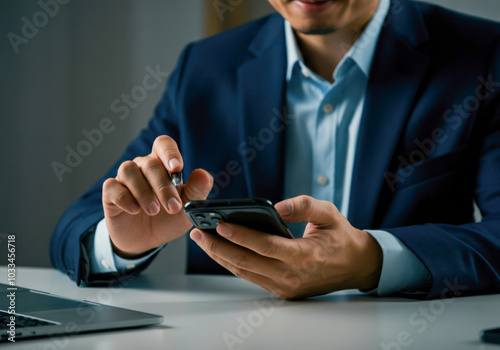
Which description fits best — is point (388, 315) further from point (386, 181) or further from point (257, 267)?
point (386, 181)

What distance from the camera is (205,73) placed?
143cm

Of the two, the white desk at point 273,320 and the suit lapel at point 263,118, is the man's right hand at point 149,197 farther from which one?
the suit lapel at point 263,118

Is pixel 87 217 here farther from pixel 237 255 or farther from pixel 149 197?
pixel 237 255

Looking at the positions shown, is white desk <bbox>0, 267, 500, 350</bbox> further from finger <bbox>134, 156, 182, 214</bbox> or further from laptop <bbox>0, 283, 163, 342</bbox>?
finger <bbox>134, 156, 182, 214</bbox>

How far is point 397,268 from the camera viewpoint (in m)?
0.85

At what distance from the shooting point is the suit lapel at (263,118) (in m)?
1.27

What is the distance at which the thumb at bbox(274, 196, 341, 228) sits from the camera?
2.43ft

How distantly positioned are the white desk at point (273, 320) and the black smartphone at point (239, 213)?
0.11m

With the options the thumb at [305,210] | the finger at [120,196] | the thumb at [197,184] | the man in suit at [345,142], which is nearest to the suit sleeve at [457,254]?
the man in suit at [345,142]

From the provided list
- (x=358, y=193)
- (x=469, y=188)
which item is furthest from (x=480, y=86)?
(x=358, y=193)

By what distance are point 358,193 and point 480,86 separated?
362mm

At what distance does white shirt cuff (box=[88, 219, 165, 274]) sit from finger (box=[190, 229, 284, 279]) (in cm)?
30

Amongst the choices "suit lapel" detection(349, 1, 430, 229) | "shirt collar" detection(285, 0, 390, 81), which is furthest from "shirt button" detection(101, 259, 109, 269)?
"shirt collar" detection(285, 0, 390, 81)

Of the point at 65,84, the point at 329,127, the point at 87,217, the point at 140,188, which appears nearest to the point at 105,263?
the point at 87,217
